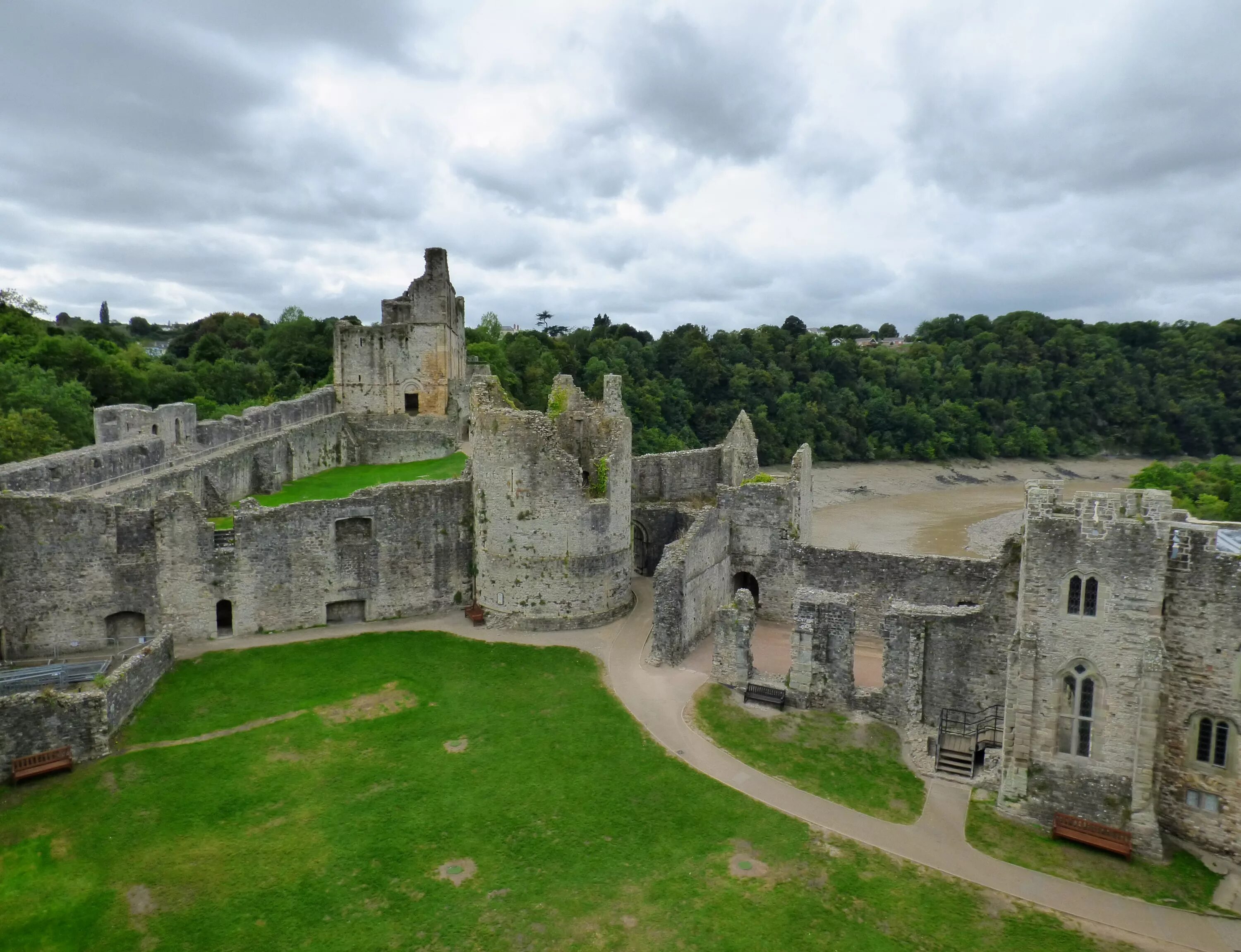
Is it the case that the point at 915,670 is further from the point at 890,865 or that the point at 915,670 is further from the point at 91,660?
the point at 91,660

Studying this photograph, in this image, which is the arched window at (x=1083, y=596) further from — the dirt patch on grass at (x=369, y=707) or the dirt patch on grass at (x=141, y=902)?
the dirt patch on grass at (x=141, y=902)

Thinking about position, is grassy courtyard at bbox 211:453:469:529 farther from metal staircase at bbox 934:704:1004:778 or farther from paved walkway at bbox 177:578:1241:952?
metal staircase at bbox 934:704:1004:778

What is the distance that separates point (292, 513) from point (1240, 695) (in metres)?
21.1

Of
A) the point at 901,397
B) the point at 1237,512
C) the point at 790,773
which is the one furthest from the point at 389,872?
the point at 901,397

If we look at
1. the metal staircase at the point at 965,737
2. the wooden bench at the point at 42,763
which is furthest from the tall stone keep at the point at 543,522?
the wooden bench at the point at 42,763

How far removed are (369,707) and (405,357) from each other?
26265 mm

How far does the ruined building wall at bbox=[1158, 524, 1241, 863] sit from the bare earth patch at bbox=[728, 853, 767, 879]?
7371mm

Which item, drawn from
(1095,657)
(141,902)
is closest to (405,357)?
(141,902)

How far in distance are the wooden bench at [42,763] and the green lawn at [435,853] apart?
0.80ft

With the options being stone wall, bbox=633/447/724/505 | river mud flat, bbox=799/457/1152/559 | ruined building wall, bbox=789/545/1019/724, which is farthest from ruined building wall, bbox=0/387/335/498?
river mud flat, bbox=799/457/1152/559

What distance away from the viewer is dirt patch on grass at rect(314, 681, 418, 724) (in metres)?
17.5

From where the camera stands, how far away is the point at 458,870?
41.8 feet

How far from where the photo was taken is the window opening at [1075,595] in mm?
13594

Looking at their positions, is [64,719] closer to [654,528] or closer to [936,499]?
[654,528]
